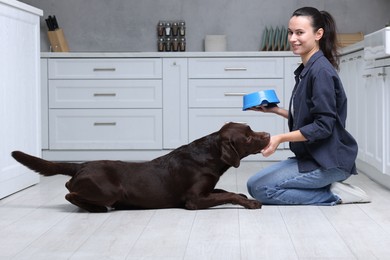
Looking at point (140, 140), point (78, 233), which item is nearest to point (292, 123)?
point (78, 233)

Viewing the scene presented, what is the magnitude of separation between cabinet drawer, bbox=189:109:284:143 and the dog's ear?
2656mm

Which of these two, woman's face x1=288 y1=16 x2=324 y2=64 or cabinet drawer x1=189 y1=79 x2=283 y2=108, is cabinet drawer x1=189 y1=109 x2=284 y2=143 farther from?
woman's face x1=288 y1=16 x2=324 y2=64

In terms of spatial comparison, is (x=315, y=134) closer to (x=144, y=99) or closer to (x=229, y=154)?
(x=229, y=154)

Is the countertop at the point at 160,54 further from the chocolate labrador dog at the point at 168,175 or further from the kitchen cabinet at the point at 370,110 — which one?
the chocolate labrador dog at the point at 168,175

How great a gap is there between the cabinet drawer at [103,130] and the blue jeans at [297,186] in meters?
2.48

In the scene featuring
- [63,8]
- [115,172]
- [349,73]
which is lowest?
[115,172]

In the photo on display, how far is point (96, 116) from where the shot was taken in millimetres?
6305

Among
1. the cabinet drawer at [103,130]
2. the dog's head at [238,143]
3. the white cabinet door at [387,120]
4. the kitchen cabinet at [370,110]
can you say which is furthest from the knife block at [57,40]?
the dog's head at [238,143]

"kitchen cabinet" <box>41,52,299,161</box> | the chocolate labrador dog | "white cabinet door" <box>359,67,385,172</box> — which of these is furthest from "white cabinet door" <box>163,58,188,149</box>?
the chocolate labrador dog

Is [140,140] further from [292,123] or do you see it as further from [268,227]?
[268,227]

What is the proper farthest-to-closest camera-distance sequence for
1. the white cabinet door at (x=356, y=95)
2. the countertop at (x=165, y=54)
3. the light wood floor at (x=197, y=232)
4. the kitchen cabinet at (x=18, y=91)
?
the countertop at (x=165, y=54) → the white cabinet door at (x=356, y=95) → the kitchen cabinet at (x=18, y=91) → the light wood floor at (x=197, y=232)

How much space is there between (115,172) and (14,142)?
3.16ft

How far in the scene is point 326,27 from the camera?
3867 mm

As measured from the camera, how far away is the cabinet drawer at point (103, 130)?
20.7 ft
